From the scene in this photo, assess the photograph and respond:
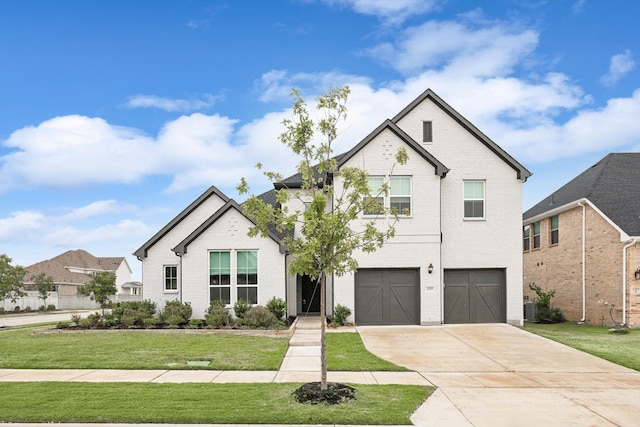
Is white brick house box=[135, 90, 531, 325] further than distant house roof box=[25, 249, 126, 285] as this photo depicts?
No

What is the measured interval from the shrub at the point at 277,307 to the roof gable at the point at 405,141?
6.17 meters

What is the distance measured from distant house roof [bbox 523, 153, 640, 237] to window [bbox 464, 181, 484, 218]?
5.59 meters

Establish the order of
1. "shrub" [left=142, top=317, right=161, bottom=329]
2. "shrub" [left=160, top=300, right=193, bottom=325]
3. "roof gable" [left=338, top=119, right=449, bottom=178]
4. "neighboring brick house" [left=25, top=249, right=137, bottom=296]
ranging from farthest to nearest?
"neighboring brick house" [left=25, top=249, right=137, bottom=296] < "roof gable" [left=338, top=119, right=449, bottom=178] < "shrub" [left=142, top=317, right=161, bottom=329] < "shrub" [left=160, top=300, right=193, bottom=325]

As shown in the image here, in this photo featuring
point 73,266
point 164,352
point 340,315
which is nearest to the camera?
point 164,352

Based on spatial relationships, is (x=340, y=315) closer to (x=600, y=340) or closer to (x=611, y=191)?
(x=600, y=340)

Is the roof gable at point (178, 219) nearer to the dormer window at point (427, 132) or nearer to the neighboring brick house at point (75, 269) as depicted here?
the dormer window at point (427, 132)

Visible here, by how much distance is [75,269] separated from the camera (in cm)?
6034

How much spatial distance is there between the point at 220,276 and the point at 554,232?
17.6 meters

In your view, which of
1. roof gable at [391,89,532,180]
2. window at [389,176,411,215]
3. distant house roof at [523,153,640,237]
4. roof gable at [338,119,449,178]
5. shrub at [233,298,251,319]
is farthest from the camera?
distant house roof at [523,153,640,237]

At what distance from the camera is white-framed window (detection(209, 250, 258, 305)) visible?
2045cm

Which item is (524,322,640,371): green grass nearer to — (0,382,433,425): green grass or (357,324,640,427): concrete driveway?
(357,324,640,427): concrete driveway

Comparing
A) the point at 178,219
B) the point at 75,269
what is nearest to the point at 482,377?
the point at 178,219

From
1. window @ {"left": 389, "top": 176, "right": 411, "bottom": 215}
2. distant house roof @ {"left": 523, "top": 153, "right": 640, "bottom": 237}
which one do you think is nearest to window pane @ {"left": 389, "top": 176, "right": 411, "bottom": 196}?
window @ {"left": 389, "top": 176, "right": 411, "bottom": 215}

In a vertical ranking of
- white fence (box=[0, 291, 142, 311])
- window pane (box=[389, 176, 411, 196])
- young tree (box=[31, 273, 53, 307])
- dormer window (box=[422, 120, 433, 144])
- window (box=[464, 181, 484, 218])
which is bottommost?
white fence (box=[0, 291, 142, 311])
